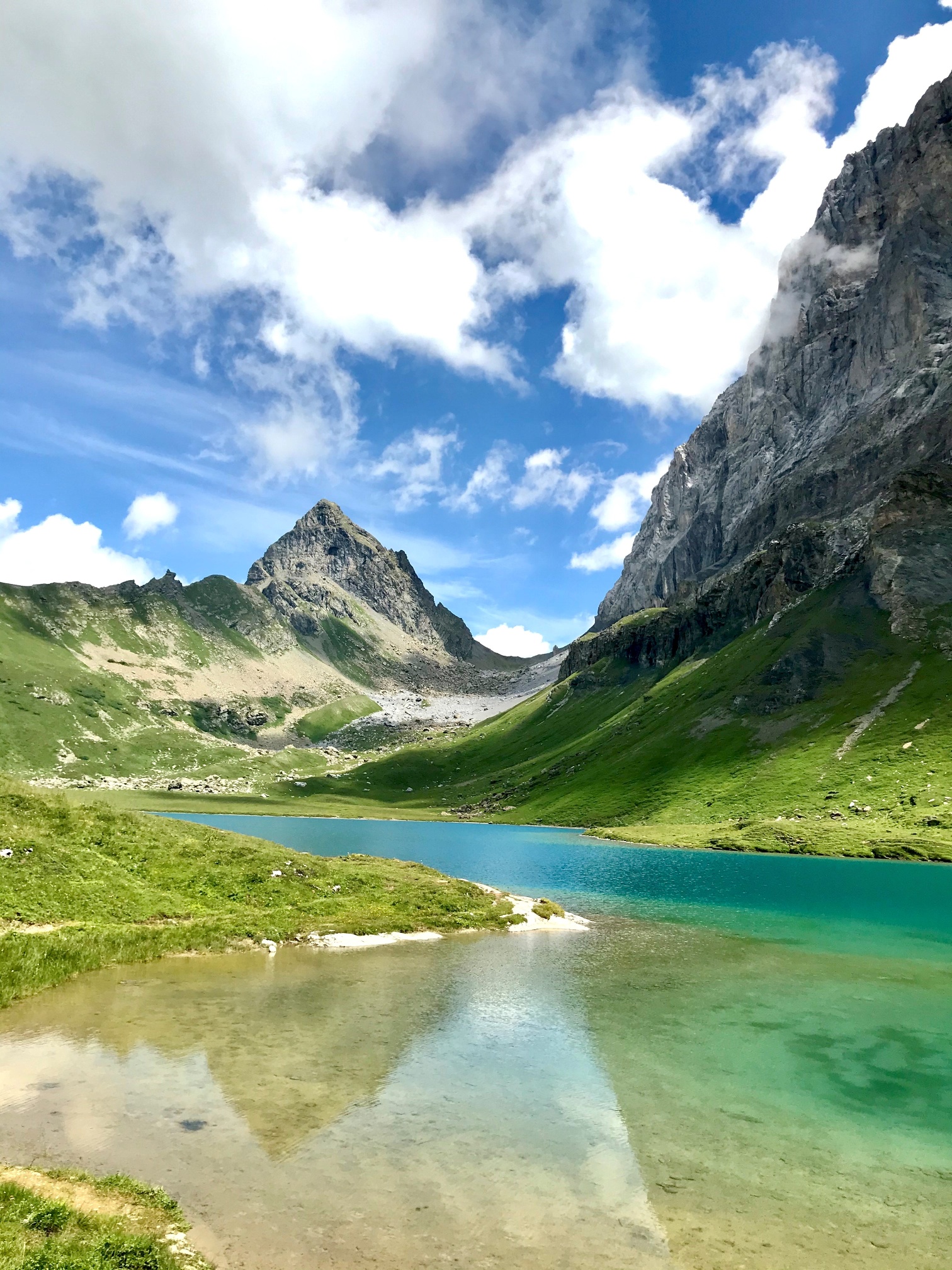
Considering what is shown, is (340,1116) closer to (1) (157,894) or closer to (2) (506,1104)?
(2) (506,1104)

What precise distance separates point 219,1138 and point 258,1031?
25.5ft

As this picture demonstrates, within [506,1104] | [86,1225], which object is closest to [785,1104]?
[506,1104]

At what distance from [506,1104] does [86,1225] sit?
11160mm

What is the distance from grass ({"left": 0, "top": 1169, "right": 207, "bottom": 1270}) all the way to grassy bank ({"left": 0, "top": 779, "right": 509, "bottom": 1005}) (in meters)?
14.3

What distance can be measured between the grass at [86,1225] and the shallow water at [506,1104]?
0.75 metres

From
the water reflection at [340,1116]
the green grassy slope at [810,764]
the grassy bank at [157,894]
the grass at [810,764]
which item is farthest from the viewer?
the green grassy slope at [810,764]

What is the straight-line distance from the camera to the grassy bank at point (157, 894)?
1216 inches

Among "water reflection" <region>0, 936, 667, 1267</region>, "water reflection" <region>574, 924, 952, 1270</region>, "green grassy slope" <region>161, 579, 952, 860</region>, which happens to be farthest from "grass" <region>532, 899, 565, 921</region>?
"green grassy slope" <region>161, 579, 952, 860</region>

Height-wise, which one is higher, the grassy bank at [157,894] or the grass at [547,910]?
the grassy bank at [157,894]

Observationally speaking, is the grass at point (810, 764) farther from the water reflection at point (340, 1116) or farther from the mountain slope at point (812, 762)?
the water reflection at point (340, 1116)

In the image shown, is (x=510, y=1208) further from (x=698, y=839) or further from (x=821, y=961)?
(x=698, y=839)

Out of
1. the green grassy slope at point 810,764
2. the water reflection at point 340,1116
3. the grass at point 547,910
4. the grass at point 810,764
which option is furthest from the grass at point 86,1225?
the green grassy slope at point 810,764

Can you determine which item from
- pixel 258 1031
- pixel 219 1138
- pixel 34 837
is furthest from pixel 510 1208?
pixel 34 837

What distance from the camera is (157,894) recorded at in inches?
1538
